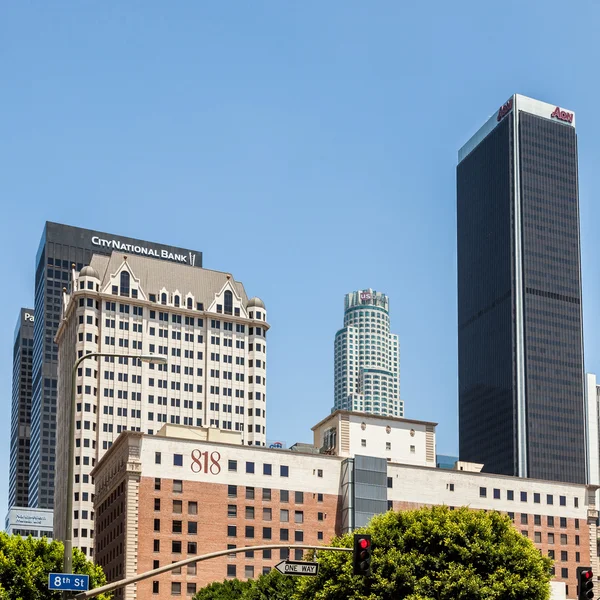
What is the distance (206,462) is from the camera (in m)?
135

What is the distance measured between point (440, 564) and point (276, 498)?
170 feet

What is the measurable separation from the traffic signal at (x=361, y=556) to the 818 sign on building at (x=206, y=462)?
9165cm

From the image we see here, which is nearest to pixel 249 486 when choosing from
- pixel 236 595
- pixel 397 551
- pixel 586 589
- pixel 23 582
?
pixel 236 595

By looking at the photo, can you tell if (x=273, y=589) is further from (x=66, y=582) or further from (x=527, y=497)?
(x=66, y=582)

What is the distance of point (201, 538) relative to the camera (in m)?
131

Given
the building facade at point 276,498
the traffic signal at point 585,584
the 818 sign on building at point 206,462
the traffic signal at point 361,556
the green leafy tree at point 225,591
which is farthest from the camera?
the 818 sign on building at point 206,462

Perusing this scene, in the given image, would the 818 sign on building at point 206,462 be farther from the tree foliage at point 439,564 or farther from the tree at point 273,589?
the tree foliage at point 439,564

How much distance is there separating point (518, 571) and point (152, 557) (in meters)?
52.9

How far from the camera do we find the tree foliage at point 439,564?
282ft

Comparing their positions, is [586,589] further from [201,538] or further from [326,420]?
[326,420]

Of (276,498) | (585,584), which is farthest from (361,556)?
(276,498)

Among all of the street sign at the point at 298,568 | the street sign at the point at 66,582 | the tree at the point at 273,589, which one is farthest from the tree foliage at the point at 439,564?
the street sign at the point at 66,582

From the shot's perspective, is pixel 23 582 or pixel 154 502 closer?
pixel 23 582

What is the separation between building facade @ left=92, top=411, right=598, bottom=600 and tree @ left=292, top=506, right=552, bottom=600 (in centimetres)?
4234
